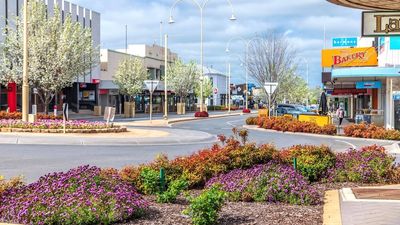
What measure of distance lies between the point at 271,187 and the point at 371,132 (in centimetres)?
2099

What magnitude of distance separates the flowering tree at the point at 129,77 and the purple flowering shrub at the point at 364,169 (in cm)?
5574

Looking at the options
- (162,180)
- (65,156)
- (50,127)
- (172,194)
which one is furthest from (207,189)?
(50,127)

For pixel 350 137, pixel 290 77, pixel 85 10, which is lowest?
pixel 350 137

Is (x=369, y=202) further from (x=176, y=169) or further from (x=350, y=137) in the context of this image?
(x=350, y=137)

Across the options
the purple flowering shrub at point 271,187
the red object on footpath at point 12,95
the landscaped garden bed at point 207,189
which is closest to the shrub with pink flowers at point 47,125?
the landscaped garden bed at point 207,189

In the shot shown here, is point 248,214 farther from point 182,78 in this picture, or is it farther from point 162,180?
point 182,78

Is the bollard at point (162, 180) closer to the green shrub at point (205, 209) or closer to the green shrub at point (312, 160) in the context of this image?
the green shrub at point (205, 209)

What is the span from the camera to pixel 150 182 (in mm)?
9016

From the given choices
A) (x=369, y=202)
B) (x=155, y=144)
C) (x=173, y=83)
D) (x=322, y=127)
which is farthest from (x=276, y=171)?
(x=173, y=83)

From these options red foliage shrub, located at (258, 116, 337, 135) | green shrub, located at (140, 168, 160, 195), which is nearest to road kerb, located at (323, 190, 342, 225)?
green shrub, located at (140, 168, 160, 195)

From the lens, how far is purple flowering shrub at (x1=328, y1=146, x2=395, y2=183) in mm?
10586

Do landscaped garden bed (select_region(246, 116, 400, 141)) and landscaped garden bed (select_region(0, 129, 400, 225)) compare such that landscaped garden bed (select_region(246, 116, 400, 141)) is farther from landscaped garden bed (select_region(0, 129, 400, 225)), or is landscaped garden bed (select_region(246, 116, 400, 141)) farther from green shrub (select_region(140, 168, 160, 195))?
green shrub (select_region(140, 168, 160, 195))

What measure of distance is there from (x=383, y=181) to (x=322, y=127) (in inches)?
829

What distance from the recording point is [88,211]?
6.79 metres
